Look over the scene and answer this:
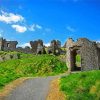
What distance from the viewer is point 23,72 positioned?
4584 cm

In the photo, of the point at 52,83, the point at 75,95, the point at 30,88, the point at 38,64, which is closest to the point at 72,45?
the point at 38,64

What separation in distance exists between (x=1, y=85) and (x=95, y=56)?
16771 millimetres

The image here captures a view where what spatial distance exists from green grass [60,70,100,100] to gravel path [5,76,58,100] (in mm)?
1841

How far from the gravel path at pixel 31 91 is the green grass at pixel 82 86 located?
6.04 ft

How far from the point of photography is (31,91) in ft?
94.4

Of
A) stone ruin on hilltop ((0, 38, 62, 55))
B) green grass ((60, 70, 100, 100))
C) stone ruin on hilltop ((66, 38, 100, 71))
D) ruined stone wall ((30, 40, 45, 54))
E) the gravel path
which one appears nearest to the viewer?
the gravel path

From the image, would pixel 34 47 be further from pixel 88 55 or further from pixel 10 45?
pixel 88 55

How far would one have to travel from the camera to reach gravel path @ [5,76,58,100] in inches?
1041

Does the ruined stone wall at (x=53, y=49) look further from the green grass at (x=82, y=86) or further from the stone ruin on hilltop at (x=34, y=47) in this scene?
the green grass at (x=82, y=86)

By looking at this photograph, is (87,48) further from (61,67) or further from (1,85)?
(1,85)

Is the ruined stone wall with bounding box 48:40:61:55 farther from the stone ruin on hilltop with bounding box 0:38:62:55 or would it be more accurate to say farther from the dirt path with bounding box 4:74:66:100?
the dirt path with bounding box 4:74:66:100

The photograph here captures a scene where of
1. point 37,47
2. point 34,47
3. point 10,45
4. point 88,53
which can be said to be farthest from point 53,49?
point 88,53

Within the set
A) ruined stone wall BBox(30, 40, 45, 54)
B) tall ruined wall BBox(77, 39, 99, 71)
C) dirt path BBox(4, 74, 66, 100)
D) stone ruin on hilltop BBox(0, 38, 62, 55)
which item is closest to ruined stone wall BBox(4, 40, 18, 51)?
stone ruin on hilltop BBox(0, 38, 62, 55)

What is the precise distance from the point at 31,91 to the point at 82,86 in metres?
4.73
